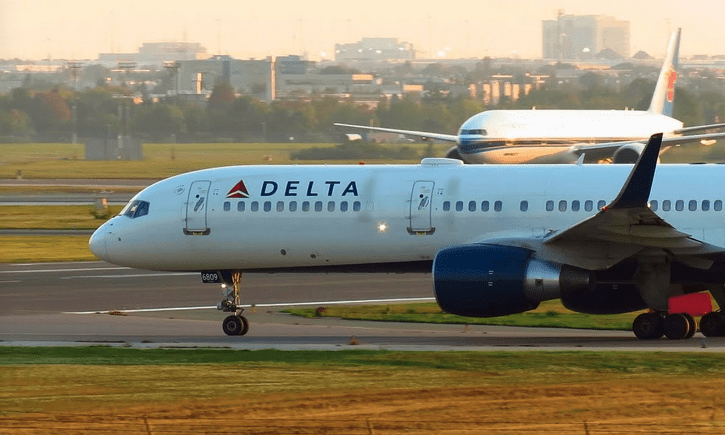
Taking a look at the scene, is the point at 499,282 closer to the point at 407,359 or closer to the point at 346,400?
the point at 407,359

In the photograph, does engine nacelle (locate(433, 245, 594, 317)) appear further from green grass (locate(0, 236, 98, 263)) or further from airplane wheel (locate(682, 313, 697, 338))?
green grass (locate(0, 236, 98, 263))

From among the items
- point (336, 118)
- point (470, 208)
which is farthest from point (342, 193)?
point (336, 118)

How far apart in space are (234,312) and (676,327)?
8419 millimetres

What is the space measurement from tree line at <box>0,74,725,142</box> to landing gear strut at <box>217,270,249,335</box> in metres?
85.6

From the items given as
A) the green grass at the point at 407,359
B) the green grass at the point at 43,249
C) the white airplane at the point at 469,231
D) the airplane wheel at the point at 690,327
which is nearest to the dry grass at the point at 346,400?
the green grass at the point at 407,359

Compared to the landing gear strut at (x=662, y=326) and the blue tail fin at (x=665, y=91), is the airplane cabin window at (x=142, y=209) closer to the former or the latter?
the landing gear strut at (x=662, y=326)

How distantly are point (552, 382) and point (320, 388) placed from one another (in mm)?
3126

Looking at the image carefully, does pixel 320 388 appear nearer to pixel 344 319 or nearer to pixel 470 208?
pixel 470 208

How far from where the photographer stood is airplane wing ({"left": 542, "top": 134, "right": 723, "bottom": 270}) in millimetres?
21578

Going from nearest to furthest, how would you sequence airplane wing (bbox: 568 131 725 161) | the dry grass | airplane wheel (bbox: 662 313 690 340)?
the dry grass < airplane wheel (bbox: 662 313 690 340) < airplane wing (bbox: 568 131 725 161)

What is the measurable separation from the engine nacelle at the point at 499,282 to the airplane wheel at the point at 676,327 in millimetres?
1730

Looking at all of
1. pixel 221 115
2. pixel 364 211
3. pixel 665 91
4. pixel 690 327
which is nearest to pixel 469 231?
pixel 364 211

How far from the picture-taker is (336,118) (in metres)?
115

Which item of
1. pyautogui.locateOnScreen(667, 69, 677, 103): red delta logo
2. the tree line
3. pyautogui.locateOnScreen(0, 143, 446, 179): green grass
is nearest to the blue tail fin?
pyautogui.locateOnScreen(667, 69, 677, 103): red delta logo
